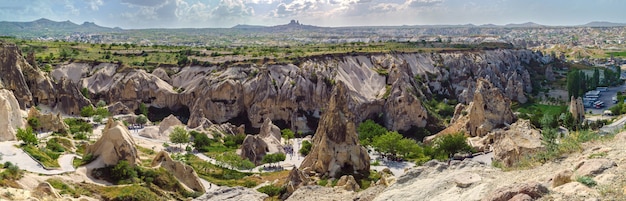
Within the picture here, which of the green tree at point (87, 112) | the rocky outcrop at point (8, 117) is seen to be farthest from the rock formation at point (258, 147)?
the green tree at point (87, 112)

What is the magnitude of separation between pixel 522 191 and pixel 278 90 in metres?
65.2

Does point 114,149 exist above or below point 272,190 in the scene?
above

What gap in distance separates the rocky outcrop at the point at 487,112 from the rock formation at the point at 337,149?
19927 millimetres

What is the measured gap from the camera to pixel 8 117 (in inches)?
→ 1460

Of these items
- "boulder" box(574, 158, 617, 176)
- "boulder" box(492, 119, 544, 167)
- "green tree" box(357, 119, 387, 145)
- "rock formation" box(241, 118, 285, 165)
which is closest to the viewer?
"boulder" box(574, 158, 617, 176)

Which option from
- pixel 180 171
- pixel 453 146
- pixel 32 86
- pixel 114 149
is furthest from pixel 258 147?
pixel 32 86

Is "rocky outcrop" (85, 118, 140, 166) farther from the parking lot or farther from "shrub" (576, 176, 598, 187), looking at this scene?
the parking lot

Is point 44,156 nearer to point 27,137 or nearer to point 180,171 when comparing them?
point 27,137

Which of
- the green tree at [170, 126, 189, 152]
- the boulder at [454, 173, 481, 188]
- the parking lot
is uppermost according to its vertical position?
the boulder at [454, 173, 481, 188]

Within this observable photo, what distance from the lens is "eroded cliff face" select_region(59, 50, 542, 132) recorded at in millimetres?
72312

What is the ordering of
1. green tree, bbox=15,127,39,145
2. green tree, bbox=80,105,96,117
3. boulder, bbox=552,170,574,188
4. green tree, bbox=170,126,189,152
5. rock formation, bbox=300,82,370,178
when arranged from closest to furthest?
boulder, bbox=552,170,574,188 < green tree, bbox=15,127,39,145 < rock formation, bbox=300,82,370,178 < green tree, bbox=170,126,189,152 < green tree, bbox=80,105,96,117

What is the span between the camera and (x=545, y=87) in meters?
108

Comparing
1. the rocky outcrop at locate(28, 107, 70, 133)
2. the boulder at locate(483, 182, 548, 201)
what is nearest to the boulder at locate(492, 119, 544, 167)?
the boulder at locate(483, 182, 548, 201)

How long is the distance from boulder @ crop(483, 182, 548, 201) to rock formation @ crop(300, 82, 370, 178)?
26.4 m
